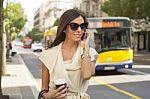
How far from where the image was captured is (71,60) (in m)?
3.73

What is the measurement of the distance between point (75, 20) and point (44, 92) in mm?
666

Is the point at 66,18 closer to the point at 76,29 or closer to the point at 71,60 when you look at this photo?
the point at 76,29

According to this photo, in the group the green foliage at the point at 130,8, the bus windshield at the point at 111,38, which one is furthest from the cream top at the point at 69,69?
the green foliage at the point at 130,8

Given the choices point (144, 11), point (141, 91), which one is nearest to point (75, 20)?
point (141, 91)

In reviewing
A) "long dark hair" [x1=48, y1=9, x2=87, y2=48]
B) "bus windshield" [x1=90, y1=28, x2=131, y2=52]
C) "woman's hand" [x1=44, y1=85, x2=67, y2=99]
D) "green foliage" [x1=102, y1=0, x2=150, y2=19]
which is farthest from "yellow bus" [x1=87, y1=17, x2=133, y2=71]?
"woman's hand" [x1=44, y1=85, x2=67, y2=99]

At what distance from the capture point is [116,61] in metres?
21.6

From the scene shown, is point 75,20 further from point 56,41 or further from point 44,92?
point 44,92

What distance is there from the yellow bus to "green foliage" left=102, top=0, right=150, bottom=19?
1477 cm

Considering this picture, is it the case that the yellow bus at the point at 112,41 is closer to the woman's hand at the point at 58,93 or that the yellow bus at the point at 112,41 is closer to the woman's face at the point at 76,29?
the woman's face at the point at 76,29

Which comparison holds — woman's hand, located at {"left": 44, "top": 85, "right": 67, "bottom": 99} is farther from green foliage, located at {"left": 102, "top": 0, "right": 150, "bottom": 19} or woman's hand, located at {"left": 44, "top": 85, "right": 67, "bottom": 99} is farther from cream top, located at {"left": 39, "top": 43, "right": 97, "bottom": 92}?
green foliage, located at {"left": 102, "top": 0, "right": 150, "bottom": 19}

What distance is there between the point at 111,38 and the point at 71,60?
17.9m

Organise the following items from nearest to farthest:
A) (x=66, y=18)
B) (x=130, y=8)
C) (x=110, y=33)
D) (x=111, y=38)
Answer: (x=66, y=18)
(x=111, y=38)
(x=110, y=33)
(x=130, y=8)

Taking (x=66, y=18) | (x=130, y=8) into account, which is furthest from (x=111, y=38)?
(x=130, y=8)

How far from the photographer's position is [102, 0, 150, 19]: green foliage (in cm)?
3678
